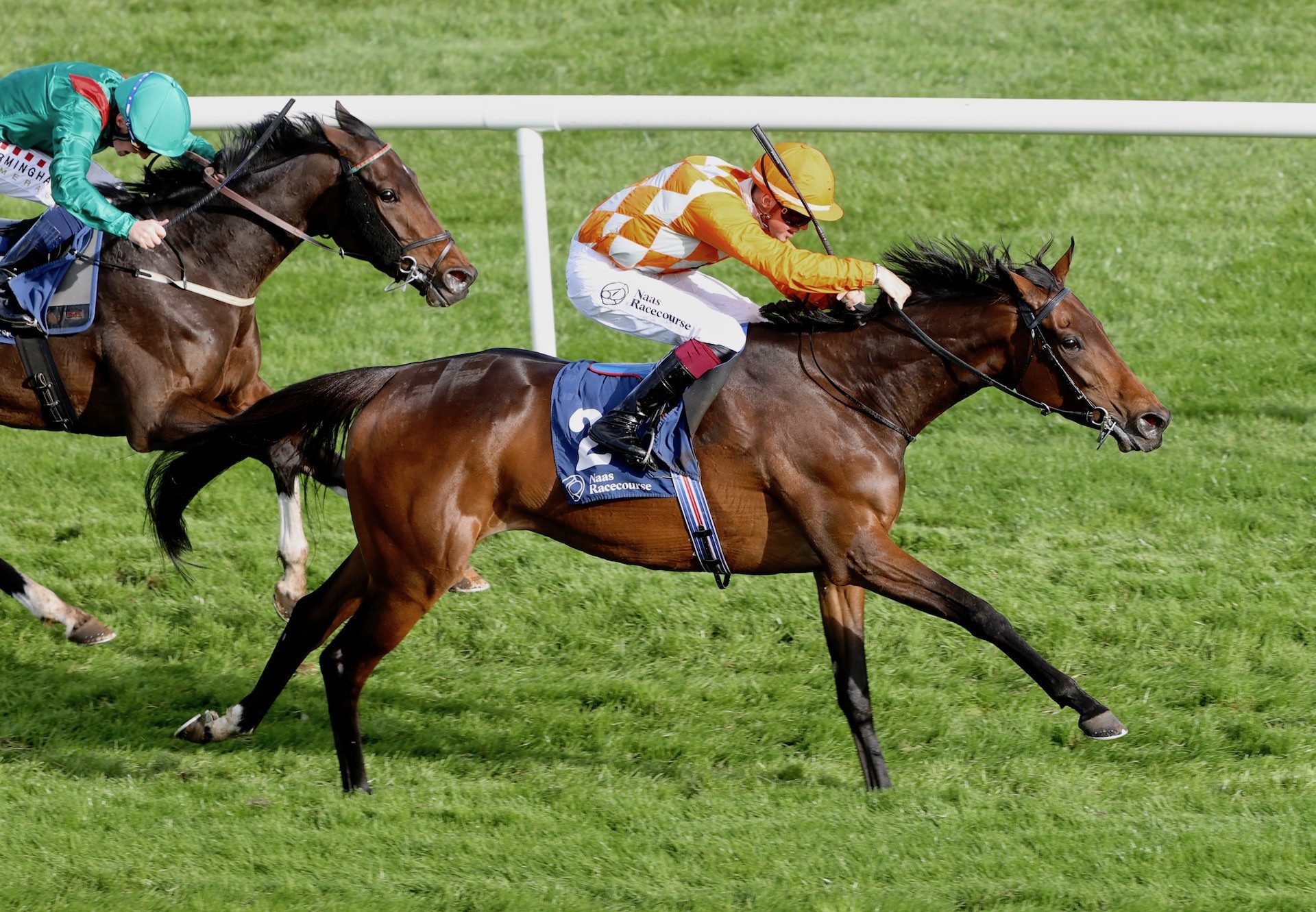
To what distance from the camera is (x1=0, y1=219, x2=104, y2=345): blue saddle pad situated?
5660 millimetres

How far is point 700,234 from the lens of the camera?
15.1ft

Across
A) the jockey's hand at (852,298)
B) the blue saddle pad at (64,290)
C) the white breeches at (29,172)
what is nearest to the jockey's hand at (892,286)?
the jockey's hand at (852,298)

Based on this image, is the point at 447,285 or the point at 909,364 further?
the point at 447,285

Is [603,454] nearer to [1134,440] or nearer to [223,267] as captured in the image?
[1134,440]

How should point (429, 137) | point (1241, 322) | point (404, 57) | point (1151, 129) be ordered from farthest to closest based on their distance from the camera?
1. point (404, 57)
2. point (429, 137)
3. point (1241, 322)
4. point (1151, 129)

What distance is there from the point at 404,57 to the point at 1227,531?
7584 millimetres

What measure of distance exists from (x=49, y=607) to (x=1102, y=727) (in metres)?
3.93

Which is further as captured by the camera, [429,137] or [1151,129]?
[429,137]

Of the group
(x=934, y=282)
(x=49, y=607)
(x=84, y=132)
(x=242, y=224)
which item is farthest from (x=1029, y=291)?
(x=49, y=607)

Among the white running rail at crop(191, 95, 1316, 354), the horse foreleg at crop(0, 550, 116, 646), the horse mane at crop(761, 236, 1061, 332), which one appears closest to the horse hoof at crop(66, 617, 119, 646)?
the horse foreleg at crop(0, 550, 116, 646)

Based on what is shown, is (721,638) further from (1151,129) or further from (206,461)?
(1151,129)

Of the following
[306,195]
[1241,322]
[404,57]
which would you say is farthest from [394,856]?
[404,57]

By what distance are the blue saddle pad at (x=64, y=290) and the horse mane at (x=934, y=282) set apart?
8.27ft

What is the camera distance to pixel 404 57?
1191cm
